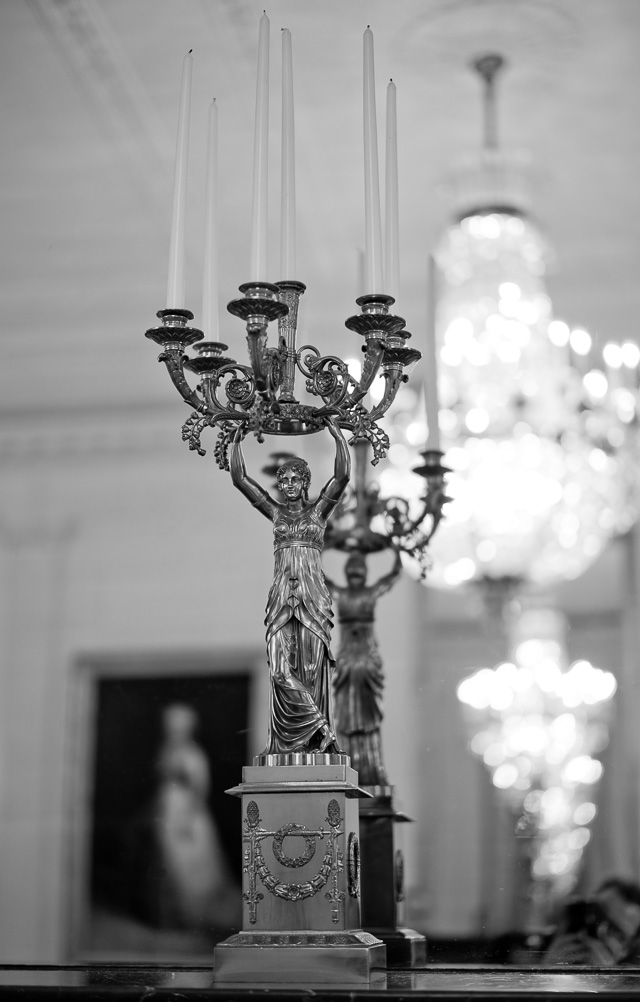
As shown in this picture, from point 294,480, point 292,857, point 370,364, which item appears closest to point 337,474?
point 294,480

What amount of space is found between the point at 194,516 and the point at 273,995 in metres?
2.16

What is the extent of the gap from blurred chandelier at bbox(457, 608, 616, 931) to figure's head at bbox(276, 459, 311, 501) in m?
1.41

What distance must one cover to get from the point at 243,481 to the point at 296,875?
0.73 meters

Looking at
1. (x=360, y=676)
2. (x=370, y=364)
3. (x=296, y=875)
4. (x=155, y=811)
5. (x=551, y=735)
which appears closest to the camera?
(x=296, y=875)

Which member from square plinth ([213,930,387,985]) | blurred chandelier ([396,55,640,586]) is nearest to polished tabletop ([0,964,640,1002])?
square plinth ([213,930,387,985])

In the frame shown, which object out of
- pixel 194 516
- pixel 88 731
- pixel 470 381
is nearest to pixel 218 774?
pixel 88 731

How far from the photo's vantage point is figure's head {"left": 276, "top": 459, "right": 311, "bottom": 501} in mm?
2488

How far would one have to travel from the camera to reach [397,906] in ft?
9.91

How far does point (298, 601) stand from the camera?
8.13 feet

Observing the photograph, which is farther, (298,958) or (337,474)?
(337,474)

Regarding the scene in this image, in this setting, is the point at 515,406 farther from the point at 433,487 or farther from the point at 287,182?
the point at 287,182

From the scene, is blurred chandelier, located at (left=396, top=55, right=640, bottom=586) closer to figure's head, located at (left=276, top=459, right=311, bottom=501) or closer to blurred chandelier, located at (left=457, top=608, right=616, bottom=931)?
blurred chandelier, located at (left=457, top=608, right=616, bottom=931)

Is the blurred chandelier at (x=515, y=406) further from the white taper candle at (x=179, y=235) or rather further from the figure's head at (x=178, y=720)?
the white taper candle at (x=179, y=235)

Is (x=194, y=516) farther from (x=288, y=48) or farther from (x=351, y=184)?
(x=288, y=48)
